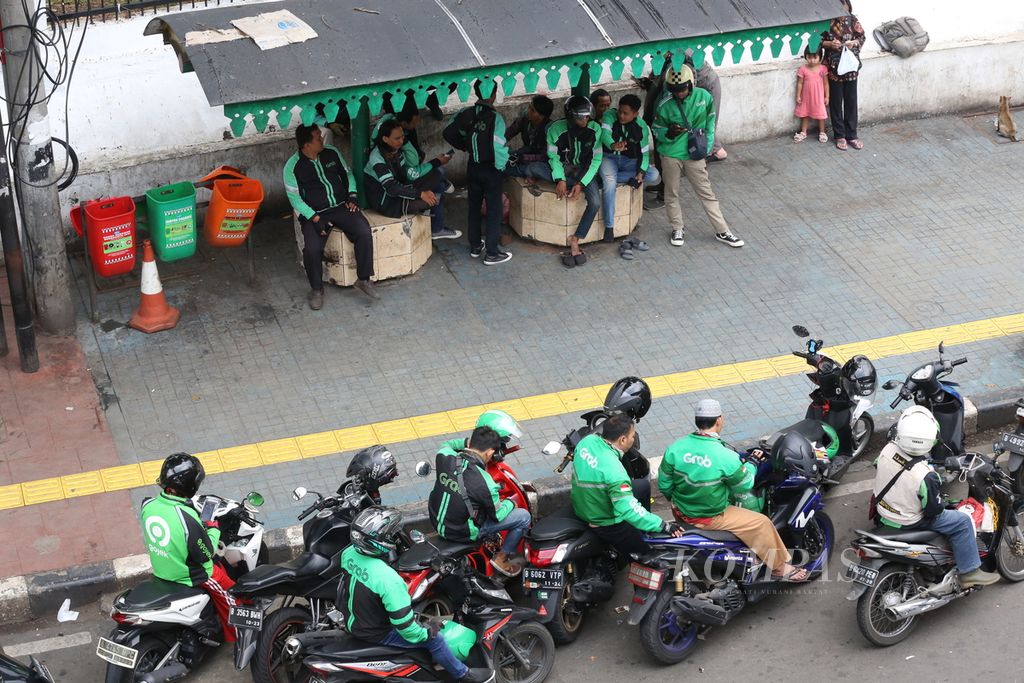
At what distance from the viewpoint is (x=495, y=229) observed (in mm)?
12172

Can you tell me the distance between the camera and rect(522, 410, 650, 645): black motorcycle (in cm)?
789

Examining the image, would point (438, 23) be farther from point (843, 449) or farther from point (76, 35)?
point (843, 449)

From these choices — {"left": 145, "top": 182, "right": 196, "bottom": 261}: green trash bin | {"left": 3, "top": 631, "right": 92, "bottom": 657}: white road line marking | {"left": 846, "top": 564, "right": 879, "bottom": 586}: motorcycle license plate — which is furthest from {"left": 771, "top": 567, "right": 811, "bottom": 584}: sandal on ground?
{"left": 145, "top": 182, "right": 196, "bottom": 261}: green trash bin

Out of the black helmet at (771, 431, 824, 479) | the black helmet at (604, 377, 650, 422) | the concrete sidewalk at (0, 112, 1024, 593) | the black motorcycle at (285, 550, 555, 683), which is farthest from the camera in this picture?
the concrete sidewalk at (0, 112, 1024, 593)

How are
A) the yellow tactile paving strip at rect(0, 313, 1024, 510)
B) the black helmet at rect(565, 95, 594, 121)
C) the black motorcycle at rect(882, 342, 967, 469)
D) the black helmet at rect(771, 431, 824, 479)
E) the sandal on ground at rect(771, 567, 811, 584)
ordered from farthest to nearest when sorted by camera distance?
the black helmet at rect(565, 95, 594, 121) < the yellow tactile paving strip at rect(0, 313, 1024, 510) < the black motorcycle at rect(882, 342, 967, 469) < the black helmet at rect(771, 431, 824, 479) < the sandal on ground at rect(771, 567, 811, 584)

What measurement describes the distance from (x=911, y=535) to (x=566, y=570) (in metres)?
2.02

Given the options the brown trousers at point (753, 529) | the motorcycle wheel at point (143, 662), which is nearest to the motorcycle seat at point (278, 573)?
the motorcycle wheel at point (143, 662)

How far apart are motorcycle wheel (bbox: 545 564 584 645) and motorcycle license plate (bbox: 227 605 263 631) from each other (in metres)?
1.65

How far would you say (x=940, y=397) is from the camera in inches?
364

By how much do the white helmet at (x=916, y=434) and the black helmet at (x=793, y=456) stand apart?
61 cm

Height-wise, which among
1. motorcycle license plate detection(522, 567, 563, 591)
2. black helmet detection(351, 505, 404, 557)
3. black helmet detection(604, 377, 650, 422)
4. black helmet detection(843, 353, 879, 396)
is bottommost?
motorcycle license plate detection(522, 567, 563, 591)

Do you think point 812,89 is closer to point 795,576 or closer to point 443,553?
point 795,576

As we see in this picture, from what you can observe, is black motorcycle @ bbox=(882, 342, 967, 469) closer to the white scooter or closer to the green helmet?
the green helmet

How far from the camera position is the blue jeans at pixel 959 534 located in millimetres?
8117
